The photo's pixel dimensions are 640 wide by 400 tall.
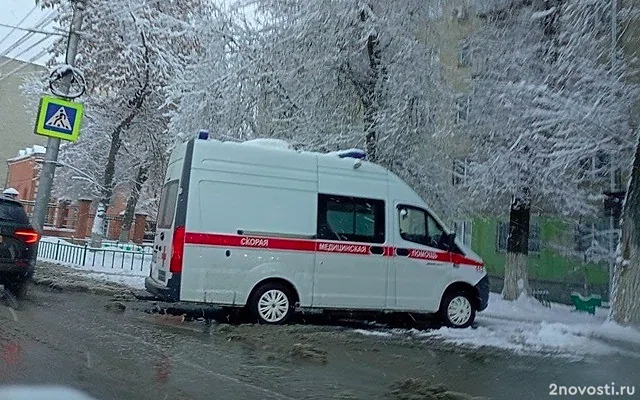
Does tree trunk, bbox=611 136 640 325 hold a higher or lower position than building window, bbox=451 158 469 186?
lower

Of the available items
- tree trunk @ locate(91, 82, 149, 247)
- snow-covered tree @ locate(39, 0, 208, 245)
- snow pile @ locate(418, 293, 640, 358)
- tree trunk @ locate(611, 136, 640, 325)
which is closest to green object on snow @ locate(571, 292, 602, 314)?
snow pile @ locate(418, 293, 640, 358)

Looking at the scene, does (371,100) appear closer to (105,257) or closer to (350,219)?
(350,219)

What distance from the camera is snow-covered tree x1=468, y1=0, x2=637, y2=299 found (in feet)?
44.2

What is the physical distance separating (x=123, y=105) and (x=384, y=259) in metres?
16.6

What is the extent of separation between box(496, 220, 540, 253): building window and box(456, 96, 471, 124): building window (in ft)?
23.8

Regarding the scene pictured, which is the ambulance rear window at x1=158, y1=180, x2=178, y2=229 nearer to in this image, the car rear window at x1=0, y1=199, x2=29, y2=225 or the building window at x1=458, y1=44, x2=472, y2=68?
the car rear window at x1=0, y1=199, x2=29, y2=225

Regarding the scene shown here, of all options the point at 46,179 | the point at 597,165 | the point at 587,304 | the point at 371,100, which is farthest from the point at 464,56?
the point at 46,179

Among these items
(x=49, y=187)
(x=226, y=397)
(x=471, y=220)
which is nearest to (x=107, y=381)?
(x=226, y=397)

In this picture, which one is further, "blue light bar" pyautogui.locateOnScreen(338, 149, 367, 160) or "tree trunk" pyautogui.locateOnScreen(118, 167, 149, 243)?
"tree trunk" pyautogui.locateOnScreen(118, 167, 149, 243)

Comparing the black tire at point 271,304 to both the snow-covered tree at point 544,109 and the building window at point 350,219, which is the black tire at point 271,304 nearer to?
the building window at point 350,219

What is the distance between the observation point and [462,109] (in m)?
16.1

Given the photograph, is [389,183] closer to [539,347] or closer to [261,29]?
[539,347]

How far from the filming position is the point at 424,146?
16.5 meters

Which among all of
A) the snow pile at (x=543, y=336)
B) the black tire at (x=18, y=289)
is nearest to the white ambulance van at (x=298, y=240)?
the snow pile at (x=543, y=336)
